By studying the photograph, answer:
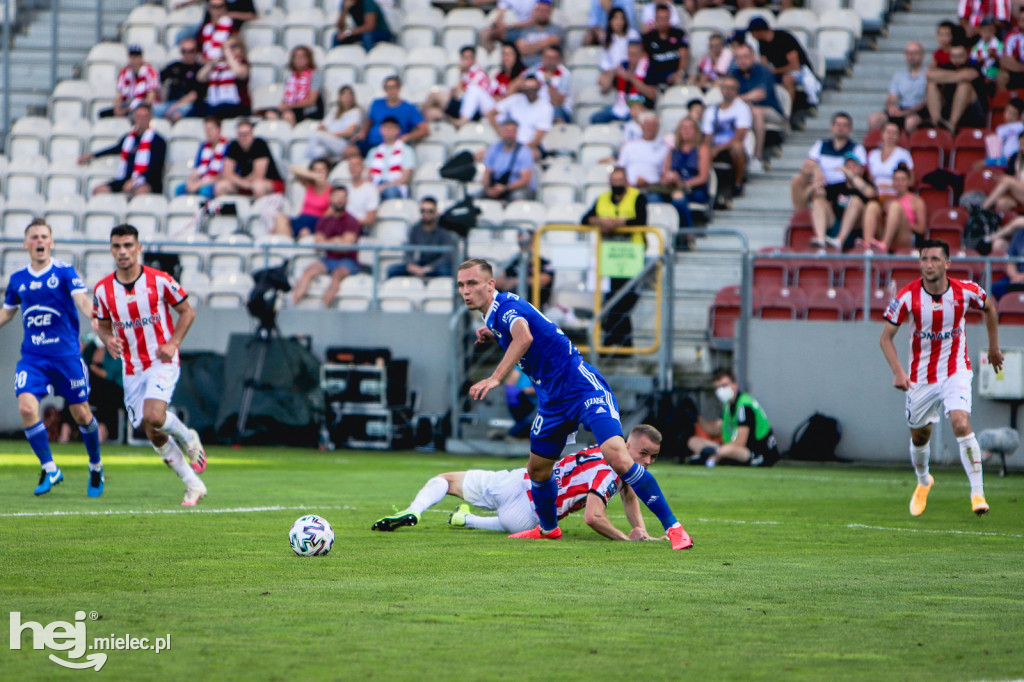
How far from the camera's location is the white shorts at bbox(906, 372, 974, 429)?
12.0 meters

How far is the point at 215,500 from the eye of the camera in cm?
1205

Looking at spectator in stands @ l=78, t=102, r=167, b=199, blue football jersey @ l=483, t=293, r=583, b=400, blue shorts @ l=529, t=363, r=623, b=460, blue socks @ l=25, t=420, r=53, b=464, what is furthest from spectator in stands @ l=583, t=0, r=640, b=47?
blue shorts @ l=529, t=363, r=623, b=460

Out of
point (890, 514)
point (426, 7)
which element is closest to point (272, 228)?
point (426, 7)

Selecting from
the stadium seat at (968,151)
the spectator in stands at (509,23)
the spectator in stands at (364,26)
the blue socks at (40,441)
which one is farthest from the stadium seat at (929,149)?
the blue socks at (40,441)

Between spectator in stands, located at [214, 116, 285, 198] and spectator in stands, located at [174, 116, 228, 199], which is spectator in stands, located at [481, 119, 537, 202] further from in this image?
spectator in stands, located at [174, 116, 228, 199]

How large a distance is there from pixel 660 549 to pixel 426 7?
1791cm

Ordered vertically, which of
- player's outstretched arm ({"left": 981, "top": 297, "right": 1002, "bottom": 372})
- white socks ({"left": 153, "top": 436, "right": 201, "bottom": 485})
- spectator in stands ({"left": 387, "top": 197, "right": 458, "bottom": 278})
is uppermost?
spectator in stands ({"left": 387, "top": 197, "right": 458, "bottom": 278})

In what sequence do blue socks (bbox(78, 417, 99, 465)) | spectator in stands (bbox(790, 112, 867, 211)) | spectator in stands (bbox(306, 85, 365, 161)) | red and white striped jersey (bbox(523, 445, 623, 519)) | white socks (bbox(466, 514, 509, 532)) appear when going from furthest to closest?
spectator in stands (bbox(306, 85, 365, 161)), spectator in stands (bbox(790, 112, 867, 211)), blue socks (bbox(78, 417, 99, 465)), white socks (bbox(466, 514, 509, 532)), red and white striped jersey (bbox(523, 445, 623, 519))

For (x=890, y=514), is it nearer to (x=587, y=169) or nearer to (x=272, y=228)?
(x=587, y=169)

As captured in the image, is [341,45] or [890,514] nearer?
[890,514]

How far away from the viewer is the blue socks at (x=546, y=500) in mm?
9469

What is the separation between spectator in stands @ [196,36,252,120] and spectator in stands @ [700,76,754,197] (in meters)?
8.12

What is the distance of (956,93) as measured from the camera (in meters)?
20.2

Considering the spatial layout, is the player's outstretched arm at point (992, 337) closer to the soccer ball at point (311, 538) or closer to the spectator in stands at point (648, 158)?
the soccer ball at point (311, 538)
